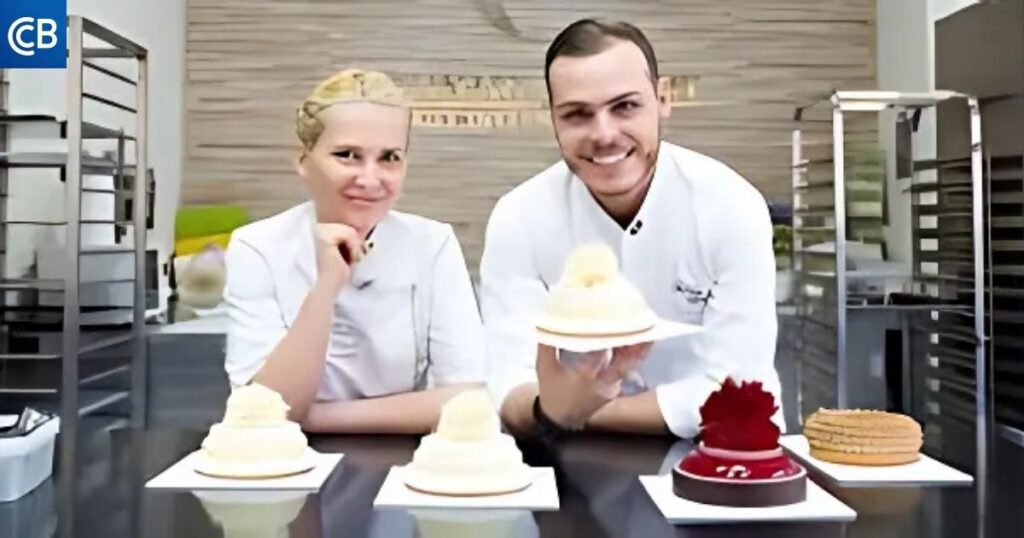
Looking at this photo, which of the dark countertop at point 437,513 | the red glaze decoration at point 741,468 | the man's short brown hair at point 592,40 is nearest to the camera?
the dark countertop at point 437,513

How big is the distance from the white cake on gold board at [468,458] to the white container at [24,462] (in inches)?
16.5

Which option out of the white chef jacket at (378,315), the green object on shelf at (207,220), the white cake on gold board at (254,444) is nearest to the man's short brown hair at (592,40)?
the white chef jacket at (378,315)

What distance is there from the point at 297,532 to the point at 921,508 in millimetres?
656

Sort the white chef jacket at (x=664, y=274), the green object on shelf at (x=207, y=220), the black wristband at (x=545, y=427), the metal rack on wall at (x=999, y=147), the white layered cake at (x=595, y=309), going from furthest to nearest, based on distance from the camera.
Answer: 1. the metal rack on wall at (x=999, y=147)
2. the green object on shelf at (x=207, y=220)
3. the white chef jacket at (x=664, y=274)
4. the black wristband at (x=545, y=427)
5. the white layered cake at (x=595, y=309)

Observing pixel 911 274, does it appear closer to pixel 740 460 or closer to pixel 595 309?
pixel 595 309

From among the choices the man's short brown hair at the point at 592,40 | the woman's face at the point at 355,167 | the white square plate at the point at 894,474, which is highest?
the man's short brown hair at the point at 592,40

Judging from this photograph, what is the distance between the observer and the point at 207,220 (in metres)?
2.30

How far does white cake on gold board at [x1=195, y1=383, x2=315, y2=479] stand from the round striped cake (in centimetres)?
66

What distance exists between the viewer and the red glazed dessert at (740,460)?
3.55 feet

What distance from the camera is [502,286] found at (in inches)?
78.7

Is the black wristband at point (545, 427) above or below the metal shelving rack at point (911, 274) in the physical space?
below

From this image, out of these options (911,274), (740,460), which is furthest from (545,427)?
(911,274)

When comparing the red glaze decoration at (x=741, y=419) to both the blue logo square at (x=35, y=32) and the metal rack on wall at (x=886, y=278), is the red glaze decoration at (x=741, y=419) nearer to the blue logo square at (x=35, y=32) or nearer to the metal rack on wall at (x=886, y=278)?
the metal rack on wall at (x=886, y=278)

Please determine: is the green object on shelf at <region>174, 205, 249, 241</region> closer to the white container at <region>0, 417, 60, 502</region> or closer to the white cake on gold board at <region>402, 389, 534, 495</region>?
the white container at <region>0, 417, 60, 502</region>
